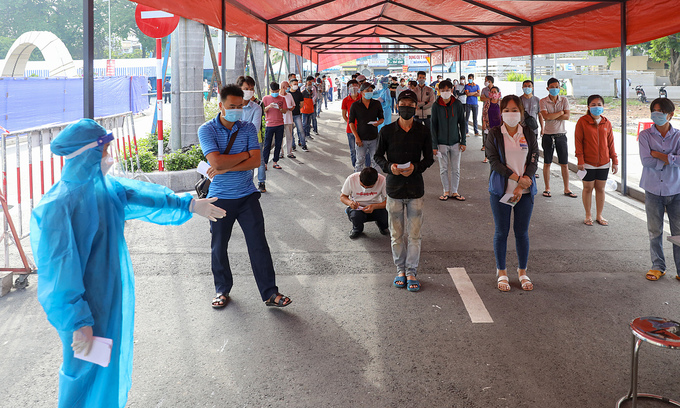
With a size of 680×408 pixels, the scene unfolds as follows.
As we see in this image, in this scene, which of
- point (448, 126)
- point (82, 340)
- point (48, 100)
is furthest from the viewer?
point (48, 100)

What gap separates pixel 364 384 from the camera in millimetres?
3697

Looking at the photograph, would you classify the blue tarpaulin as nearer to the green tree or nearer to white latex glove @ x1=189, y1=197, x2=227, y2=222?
white latex glove @ x1=189, y1=197, x2=227, y2=222

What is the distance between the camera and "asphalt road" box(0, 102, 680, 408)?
3619 mm

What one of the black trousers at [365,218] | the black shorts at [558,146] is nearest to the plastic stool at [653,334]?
the black trousers at [365,218]

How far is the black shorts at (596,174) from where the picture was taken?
24.8ft

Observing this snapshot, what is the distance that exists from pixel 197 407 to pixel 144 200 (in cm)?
128

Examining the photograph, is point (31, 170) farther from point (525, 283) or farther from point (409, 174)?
point (525, 283)

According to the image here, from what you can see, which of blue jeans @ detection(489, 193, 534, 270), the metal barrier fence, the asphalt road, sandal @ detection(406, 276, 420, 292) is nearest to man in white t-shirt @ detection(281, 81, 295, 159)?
the metal barrier fence

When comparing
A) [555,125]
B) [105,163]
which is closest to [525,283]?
[105,163]

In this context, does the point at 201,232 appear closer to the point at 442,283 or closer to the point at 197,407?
the point at 442,283

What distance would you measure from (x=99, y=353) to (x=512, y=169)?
3840mm

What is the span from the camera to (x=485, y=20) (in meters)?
14.4

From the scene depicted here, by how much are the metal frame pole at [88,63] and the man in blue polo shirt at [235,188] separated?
3.40 feet

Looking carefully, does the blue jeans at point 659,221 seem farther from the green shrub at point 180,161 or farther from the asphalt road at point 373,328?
the green shrub at point 180,161
